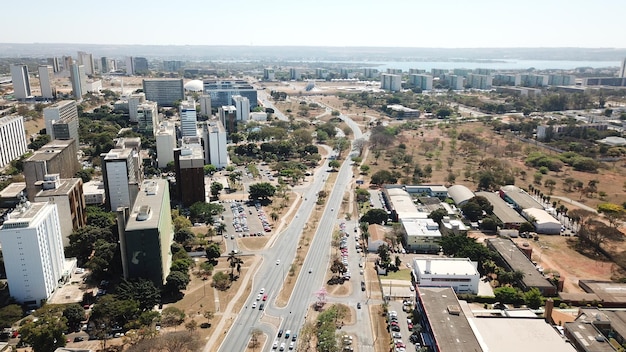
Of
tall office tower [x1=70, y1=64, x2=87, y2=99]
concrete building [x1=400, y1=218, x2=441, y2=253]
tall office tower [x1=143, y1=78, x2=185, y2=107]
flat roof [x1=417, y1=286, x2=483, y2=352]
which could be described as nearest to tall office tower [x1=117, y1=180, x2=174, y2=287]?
flat roof [x1=417, y1=286, x2=483, y2=352]

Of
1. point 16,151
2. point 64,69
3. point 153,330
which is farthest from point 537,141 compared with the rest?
point 64,69

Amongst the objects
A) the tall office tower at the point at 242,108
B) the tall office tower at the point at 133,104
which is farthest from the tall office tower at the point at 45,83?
the tall office tower at the point at 242,108

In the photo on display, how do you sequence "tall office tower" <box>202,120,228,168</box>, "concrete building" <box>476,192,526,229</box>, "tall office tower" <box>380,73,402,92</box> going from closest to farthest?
"concrete building" <box>476,192,526,229</box> < "tall office tower" <box>202,120,228,168</box> < "tall office tower" <box>380,73,402,92</box>

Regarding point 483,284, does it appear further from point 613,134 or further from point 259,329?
point 613,134

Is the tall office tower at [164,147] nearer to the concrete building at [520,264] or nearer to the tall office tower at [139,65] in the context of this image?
the concrete building at [520,264]

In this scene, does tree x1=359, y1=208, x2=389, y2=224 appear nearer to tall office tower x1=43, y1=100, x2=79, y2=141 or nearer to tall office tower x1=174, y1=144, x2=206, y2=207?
tall office tower x1=174, y1=144, x2=206, y2=207

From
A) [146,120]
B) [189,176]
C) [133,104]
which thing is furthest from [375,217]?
[133,104]

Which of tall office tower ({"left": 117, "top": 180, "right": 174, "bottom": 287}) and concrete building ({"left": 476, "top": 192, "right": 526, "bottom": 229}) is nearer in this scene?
tall office tower ({"left": 117, "top": 180, "right": 174, "bottom": 287})
